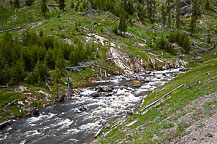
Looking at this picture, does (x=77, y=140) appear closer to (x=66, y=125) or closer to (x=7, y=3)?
(x=66, y=125)

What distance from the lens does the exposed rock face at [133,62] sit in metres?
70.1

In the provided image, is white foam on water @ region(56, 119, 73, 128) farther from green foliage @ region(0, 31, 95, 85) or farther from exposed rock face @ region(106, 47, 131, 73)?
exposed rock face @ region(106, 47, 131, 73)

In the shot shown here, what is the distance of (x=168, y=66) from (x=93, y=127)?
2736 inches

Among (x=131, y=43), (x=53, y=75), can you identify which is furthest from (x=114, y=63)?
(x=53, y=75)

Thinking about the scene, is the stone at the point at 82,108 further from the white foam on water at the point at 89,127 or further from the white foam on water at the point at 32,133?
the white foam on water at the point at 32,133

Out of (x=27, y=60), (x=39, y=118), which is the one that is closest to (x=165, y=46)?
(x=27, y=60)

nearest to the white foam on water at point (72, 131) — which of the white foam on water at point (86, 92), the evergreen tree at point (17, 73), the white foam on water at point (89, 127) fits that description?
the white foam on water at point (89, 127)

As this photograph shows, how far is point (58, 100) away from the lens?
113ft

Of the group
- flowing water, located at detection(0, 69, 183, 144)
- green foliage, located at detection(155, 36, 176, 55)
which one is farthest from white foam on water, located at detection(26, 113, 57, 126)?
green foliage, located at detection(155, 36, 176, 55)

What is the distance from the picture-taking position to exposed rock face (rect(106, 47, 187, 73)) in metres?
70.1

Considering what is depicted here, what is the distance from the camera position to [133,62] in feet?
244

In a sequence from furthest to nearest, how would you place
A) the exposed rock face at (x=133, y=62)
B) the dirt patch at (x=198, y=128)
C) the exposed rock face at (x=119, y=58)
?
the exposed rock face at (x=133, y=62) < the exposed rock face at (x=119, y=58) < the dirt patch at (x=198, y=128)

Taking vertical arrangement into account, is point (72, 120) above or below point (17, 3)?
below

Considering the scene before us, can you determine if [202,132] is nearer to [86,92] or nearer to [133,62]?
[86,92]
